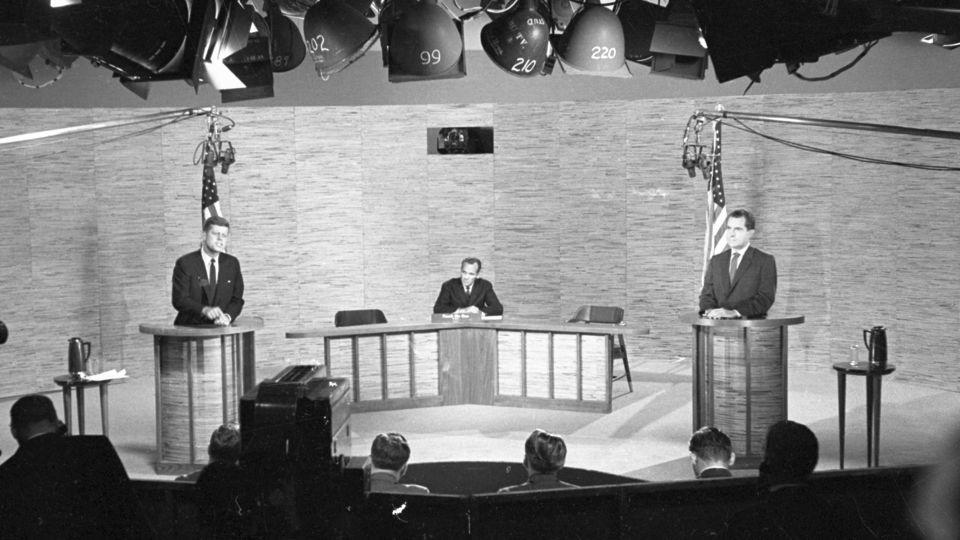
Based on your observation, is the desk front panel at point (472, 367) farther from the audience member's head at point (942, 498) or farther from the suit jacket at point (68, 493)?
the audience member's head at point (942, 498)

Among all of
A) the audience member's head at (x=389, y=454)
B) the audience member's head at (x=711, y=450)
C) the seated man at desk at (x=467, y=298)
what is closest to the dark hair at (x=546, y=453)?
the audience member's head at (x=389, y=454)

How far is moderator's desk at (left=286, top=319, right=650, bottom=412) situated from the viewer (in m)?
8.45

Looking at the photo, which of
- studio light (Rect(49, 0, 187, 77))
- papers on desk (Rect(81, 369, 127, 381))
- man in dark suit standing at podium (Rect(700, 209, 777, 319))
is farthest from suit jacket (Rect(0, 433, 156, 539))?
man in dark suit standing at podium (Rect(700, 209, 777, 319))

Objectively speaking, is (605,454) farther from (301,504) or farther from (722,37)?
(301,504)

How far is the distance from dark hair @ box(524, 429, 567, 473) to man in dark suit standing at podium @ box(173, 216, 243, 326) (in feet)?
12.9

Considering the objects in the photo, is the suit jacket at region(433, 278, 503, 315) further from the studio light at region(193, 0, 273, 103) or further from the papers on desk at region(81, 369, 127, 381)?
the papers on desk at region(81, 369, 127, 381)

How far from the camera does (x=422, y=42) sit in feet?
20.7

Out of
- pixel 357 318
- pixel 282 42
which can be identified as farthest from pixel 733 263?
pixel 282 42

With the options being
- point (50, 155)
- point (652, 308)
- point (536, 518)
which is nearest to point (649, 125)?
point (652, 308)

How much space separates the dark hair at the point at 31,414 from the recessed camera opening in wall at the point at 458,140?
25.7 feet

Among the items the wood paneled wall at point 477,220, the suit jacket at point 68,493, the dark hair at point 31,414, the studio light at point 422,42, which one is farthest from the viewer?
the wood paneled wall at point 477,220

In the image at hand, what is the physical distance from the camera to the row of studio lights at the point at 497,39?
6316 mm

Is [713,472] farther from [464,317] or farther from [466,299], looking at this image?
[466,299]

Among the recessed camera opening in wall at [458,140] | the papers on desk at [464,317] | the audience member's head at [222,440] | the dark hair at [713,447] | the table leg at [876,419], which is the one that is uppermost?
the recessed camera opening in wall at [458,140]
